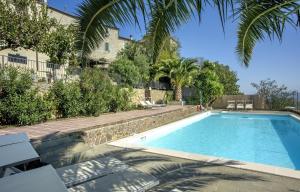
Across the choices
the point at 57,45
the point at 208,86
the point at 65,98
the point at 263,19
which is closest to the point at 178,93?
the point at 208,86

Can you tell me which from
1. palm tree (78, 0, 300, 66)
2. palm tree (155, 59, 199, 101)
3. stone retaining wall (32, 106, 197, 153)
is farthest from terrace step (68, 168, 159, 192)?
palm tree (155, 59, 199, 101)

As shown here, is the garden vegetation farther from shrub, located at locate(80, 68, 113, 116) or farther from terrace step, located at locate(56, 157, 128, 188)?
terrace step, located at locate(56, 157, 128, 188)

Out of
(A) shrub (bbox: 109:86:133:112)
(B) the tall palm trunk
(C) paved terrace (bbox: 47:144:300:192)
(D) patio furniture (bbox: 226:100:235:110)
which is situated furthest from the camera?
(B) the tall palm trunk

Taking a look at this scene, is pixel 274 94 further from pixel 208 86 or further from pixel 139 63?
pixel 139 63

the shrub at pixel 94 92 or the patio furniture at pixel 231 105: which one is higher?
the shrub at pixel 94 92

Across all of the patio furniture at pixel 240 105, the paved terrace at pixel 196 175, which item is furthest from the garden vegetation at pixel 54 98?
the patio furniture at pixel 240 105

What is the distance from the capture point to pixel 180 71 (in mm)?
28375

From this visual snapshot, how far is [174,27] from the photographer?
3.36 metres

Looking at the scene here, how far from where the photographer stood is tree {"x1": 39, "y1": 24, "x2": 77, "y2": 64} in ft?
49.2

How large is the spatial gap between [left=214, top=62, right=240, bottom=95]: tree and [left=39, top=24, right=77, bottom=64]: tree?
995 inches

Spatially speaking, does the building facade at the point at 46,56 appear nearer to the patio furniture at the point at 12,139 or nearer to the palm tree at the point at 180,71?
the patio furniture at the point at 12,139

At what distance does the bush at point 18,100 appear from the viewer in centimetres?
997

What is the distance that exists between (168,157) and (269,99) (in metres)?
23.1

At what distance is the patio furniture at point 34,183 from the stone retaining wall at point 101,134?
17.2 ft
